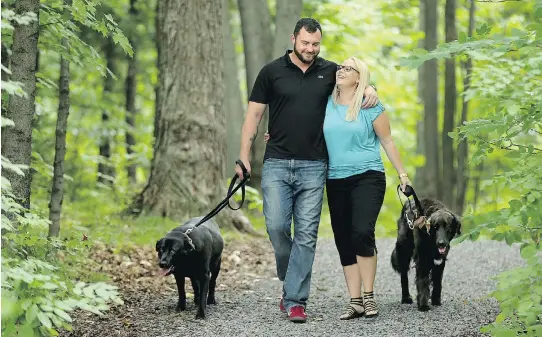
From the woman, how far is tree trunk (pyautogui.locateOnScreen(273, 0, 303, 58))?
22.8 ft

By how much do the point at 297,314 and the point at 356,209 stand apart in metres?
1.02

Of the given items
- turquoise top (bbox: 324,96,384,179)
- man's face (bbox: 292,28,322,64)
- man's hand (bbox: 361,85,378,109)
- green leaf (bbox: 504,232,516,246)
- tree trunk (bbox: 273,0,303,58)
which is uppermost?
tree trunk (bbox: 273,0,303,58)

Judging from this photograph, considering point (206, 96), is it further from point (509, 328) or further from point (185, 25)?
point (509, 328)

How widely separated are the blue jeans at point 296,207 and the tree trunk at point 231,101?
8.89m

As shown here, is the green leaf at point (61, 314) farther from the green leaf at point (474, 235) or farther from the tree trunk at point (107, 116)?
the tree trunk at point (107, 116)

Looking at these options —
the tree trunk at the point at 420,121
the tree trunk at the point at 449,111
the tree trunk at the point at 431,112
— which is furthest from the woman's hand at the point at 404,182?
the tree trunk at the point at 420,121

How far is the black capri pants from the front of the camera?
673 cm

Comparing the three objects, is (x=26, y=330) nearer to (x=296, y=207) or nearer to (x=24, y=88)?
(x=24, y=88)

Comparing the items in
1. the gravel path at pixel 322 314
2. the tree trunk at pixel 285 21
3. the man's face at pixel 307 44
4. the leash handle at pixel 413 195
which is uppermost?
the tree trunk at pixel 285 21

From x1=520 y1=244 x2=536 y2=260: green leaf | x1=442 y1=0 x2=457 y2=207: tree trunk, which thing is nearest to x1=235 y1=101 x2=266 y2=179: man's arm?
x1=520 y1=244 x2=536 y2=260: green leaf

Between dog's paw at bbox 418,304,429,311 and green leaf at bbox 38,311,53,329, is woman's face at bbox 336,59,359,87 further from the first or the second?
green leaf at bbox 38,311,53,329

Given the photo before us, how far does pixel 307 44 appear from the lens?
6.64 metres

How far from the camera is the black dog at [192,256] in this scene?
22.2ft

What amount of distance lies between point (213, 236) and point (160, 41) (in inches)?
193
